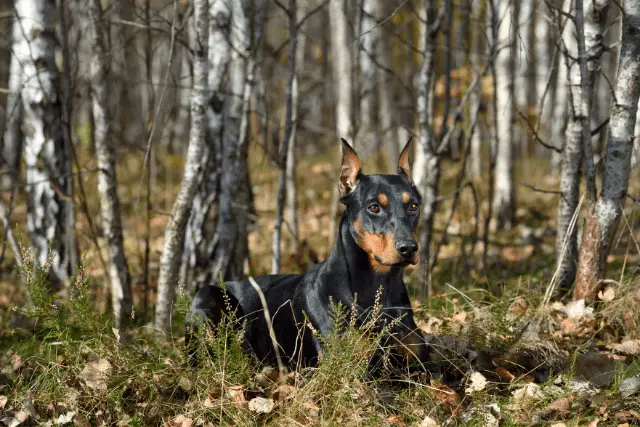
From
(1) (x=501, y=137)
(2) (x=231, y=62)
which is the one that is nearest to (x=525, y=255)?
(1) (x=501, y=137)

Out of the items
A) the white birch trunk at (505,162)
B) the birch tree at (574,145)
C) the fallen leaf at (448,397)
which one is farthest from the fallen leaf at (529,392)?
the white birch trunk at (505,162)

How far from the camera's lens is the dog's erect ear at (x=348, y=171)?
3.68 metres

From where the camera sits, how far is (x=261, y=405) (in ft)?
11.3

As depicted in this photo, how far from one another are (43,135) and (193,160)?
7.34ft

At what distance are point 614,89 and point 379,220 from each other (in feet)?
7.08

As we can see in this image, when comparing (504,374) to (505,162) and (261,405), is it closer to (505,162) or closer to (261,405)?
(261,405)

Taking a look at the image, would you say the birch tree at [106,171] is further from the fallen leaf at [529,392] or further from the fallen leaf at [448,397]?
the fallen leaf at [529,392]

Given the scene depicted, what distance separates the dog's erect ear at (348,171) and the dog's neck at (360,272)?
226mm

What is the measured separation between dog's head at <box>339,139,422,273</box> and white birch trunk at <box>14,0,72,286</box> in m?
3.60

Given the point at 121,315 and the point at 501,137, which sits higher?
the point at 501,137

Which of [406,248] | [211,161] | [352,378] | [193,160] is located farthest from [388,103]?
[352,378]

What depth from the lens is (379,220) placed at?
11.5 feet

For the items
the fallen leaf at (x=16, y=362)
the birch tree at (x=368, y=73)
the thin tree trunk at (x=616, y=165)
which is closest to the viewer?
the fallen leaf at (x=16, y=362)

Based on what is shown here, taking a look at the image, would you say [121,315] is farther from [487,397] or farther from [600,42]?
[600,42]
